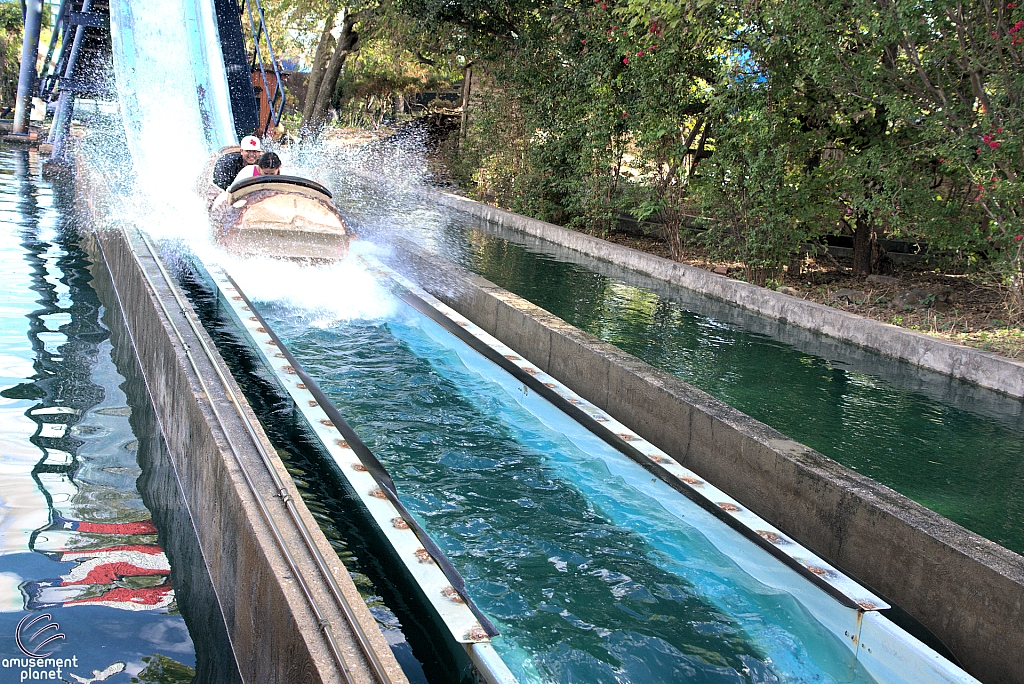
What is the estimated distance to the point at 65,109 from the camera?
54.6 ft

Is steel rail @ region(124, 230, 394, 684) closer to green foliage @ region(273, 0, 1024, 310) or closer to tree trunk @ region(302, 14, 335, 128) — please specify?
green foliage @ region(273, 0, 1024, 310)

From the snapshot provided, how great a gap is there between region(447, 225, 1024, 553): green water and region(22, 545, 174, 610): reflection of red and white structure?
3.77 m

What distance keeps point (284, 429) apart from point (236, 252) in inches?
157

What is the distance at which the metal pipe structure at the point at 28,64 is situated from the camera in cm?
1673

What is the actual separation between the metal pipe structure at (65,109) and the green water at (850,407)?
10246mm

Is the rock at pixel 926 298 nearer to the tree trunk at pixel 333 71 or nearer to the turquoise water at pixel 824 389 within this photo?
the turquoise water at pixel 824 389

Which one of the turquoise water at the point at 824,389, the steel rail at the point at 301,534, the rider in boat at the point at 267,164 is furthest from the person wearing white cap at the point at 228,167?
the steel rail at the point at 301,534

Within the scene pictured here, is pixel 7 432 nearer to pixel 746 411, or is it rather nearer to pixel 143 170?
pixel 746 411

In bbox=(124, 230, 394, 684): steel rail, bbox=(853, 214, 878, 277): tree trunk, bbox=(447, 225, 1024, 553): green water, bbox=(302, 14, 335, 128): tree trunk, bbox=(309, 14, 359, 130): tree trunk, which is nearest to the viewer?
bbox=(124, 230, 394, 684): steel rail

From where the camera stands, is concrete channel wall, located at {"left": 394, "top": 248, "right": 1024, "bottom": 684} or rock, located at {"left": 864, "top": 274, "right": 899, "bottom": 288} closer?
concrete channel wall, located at {"left": 394, "top": 248, "right": 1024, "bottom": 684}

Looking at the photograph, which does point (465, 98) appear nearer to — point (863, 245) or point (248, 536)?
point (863, 245)

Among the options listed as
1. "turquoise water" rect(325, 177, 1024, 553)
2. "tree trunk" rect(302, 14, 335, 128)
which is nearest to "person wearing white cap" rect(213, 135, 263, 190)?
"turquoise water" rect(325, 177, 1024, 553)

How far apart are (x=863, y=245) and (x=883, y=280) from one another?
523 mm

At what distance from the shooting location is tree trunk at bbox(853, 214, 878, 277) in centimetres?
1031
